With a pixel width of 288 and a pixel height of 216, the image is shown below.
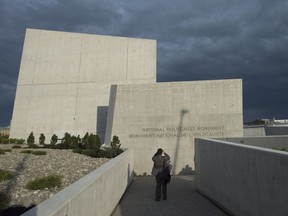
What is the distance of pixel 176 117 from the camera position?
19.2 metres

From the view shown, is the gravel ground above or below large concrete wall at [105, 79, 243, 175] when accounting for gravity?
below

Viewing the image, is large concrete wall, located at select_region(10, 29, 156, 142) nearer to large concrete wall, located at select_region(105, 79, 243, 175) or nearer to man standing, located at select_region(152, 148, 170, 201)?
large concrete wall, located at select_region(105, 79, 243, 175)

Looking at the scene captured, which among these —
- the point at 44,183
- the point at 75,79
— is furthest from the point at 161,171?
the point at 75,79

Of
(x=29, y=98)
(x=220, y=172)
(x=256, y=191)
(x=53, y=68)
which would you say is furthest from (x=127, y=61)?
(x=256, y=191)

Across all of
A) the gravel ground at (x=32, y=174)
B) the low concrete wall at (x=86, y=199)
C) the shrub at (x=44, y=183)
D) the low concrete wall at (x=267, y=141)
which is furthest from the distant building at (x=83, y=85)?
the low concrete wall at (x=86, y=199)

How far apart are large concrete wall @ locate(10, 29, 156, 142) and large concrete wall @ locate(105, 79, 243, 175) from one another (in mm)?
7544

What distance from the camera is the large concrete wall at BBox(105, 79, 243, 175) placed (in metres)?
18.8

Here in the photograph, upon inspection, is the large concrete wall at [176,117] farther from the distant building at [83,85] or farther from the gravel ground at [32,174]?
the gravel ground at [32,174]

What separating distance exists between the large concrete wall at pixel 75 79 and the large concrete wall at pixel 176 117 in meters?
7.54

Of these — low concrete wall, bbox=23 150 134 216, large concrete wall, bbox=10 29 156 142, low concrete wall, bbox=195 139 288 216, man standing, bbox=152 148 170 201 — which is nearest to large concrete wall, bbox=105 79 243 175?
large concrete wall, bbox=10 29 156 142

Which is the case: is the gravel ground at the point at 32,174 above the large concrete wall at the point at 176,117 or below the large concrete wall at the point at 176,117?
below

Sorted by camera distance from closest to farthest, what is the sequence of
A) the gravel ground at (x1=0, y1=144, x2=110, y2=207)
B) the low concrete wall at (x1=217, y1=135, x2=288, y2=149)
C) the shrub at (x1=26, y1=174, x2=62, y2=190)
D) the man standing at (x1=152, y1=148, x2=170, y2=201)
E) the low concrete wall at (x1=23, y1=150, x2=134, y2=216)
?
the low concrete wall at (x1=23, y1=150, x2=134, y2=216), the gravel ground at (x1=0, y1=144, x2=110, y2=207), the shrub at (x1=26, y1=174, x2=62, y2=190), the man standing at (x1=152, y1=148, x2=170, y2=201), the low concrete wall at (x1=217, y1=135, x2=288, y2=149)

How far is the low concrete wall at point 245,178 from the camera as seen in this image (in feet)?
14.5

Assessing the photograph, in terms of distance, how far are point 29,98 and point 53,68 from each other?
3.76 m
